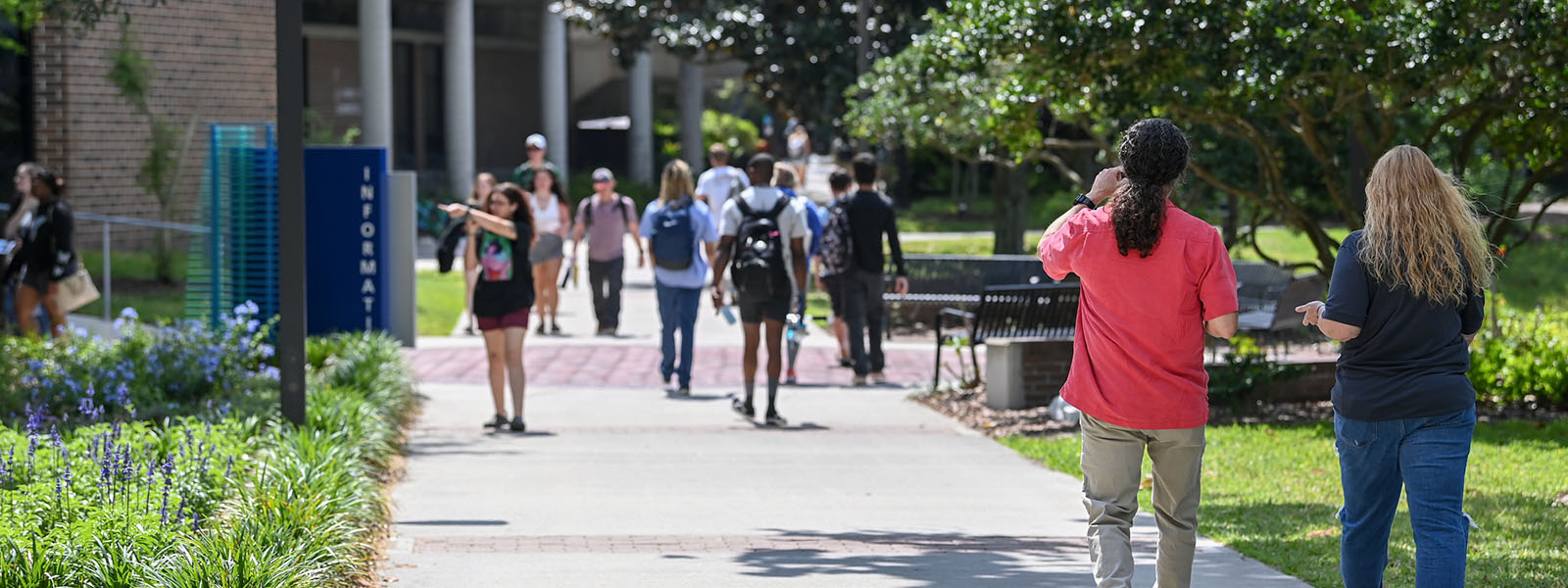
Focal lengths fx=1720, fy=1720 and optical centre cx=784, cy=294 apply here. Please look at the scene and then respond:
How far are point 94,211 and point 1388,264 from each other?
19.5m

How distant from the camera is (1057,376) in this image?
1141cm

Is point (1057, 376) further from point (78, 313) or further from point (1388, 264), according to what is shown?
point (78, 313)

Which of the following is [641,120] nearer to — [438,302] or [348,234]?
[438,302]

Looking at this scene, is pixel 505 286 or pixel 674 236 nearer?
pixel 505 286

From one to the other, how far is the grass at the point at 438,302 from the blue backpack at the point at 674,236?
9.89 ft

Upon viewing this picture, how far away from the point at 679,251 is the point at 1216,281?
294 inches

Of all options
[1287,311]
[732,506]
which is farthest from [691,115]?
[732,506]

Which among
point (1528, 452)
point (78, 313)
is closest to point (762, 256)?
point (1528, 452)

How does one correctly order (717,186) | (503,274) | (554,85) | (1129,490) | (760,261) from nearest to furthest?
(1129,490)
(503,274)
(760,261)
(717,186)
(554,85)

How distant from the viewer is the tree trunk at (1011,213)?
22.4 metres

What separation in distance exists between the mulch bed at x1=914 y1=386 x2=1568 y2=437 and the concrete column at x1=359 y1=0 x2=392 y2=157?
814 inches

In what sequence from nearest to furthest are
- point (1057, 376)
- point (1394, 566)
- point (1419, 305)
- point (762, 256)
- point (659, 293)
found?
1. point (1419, 305)
2. point (1394, 566)
3. point (762, 256)
4. point (1057, 376)
5. point (659, 293)

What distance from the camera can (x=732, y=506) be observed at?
25.0ft

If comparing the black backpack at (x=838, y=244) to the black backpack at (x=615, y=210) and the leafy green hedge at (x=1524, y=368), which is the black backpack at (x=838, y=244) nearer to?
the black backpack at (x=615, y=210)
